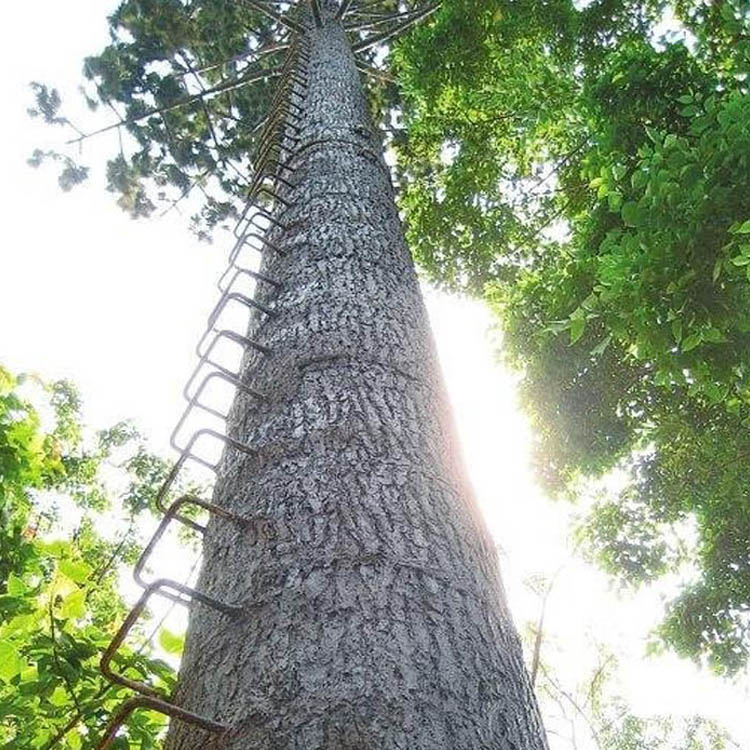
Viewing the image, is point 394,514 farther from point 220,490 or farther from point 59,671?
point 59,671

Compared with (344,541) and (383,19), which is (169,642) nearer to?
(344,541)

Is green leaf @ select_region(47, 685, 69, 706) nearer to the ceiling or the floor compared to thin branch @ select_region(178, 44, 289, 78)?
nearer to the floor

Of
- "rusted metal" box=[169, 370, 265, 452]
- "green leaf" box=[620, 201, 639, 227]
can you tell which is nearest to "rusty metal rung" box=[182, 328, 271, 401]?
"rusted metal" box=[169, 370, 265, 452]

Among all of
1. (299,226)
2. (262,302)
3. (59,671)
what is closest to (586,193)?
(299,226)

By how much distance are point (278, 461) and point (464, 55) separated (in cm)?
551

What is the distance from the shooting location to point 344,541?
5.02ft

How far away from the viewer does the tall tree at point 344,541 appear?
4.03 feet

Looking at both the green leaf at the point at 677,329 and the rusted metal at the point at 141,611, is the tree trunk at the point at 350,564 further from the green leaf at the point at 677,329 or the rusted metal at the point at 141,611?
the green leaf at the point at 677,329

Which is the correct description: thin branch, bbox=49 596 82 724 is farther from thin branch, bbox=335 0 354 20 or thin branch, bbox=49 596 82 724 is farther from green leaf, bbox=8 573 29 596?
thin branch, bbox=335 0 354 20

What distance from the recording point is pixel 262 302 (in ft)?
9.07

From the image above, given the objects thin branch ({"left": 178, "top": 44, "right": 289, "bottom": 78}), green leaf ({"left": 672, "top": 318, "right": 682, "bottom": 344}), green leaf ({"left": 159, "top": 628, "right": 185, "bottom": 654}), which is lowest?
green leaf ({"left": 159, "top": 628, "right": 185, "bottom": 654})

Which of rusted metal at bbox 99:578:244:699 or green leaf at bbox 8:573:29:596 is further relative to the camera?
green leaf at bbox 8:573:29:596

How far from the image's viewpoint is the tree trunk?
122 centimetres

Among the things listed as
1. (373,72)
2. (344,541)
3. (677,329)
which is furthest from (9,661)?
(373,72)
